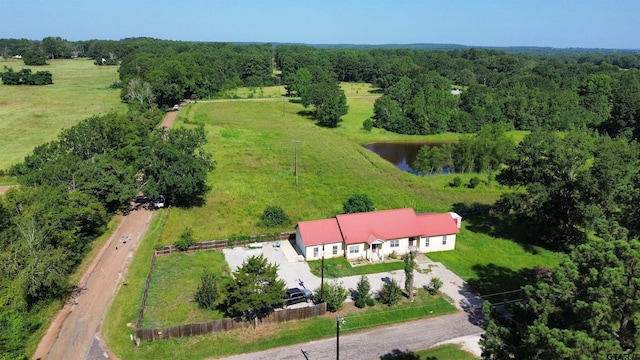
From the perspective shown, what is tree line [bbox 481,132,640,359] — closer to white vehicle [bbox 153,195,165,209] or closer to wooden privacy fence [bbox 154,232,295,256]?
wooden privacy fence [bbox 154,232,295,256]

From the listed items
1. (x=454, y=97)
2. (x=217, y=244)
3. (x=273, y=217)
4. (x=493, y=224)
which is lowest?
(x=493, y=224)

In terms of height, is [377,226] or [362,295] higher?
[377,226]

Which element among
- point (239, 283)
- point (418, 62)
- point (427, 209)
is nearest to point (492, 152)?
point (427, 209)

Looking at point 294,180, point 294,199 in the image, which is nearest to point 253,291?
point 294,199

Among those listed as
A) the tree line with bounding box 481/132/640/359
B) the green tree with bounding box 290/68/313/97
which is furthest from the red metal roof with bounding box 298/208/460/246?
the green tree with bounding box 290/68/313/97

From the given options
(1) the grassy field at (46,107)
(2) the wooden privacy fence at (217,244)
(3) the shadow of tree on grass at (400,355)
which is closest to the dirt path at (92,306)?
(2) the wooden privacy fence at (217,244)

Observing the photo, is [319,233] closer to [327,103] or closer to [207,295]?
[207,295]
